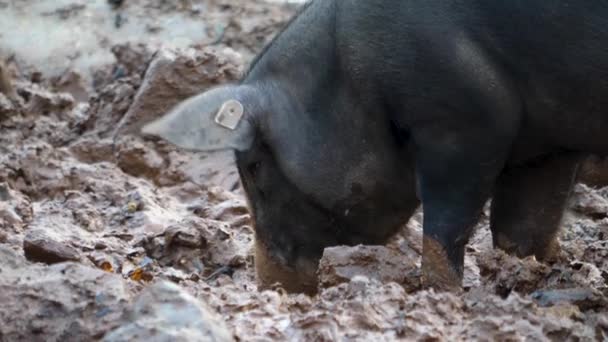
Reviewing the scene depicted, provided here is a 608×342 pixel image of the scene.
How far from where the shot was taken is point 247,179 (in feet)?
15.0

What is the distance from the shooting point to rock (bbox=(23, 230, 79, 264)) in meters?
3.77

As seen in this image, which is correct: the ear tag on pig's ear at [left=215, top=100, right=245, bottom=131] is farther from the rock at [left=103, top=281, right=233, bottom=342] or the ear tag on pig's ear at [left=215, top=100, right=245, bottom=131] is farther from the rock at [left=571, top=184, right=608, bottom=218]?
the rock at [left=571, top=184, right=608, bottom=218]

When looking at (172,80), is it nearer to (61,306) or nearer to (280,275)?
(280,275)

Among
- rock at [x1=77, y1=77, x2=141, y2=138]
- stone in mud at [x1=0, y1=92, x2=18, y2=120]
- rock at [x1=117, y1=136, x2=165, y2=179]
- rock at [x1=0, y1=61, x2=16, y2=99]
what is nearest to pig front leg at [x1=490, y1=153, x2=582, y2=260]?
rock at [x1=117, y1=136, x2=165, y2=179]

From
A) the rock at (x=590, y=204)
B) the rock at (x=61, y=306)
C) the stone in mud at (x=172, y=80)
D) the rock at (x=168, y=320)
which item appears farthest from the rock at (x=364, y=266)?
the stone in mud at (x=172, y=80)

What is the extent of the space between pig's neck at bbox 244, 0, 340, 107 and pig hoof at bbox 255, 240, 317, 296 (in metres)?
0.62

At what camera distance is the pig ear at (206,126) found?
4.30 m

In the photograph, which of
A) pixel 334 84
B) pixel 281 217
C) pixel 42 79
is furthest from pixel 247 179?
pixel 42 79

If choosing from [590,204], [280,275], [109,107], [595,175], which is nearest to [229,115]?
[280,275]

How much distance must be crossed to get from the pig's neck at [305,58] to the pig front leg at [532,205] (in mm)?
794

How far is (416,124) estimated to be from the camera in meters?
4.06

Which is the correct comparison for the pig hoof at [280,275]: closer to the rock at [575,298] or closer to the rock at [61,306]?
the rock at [575,298]

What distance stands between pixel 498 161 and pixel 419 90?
0.35m

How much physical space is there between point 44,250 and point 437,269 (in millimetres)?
1252
